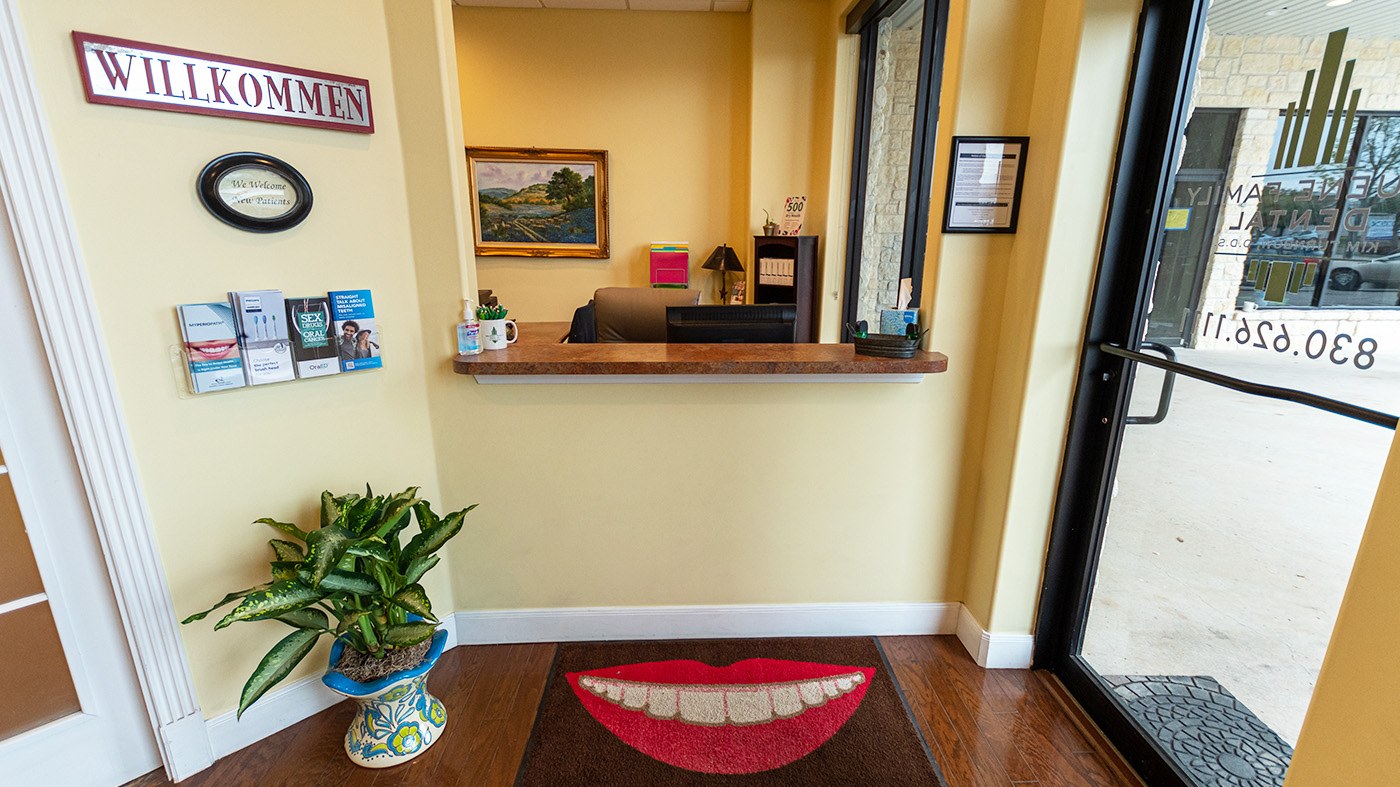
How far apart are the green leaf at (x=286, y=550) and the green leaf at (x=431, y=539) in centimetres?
24

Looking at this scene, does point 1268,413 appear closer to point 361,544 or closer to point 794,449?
point 794,449

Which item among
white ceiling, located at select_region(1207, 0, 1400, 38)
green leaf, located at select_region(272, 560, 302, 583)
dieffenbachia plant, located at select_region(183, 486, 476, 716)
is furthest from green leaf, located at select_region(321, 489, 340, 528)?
white ceiling, located at select_region(1207, 0, 1400, 38)

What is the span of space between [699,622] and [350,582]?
45.2 inches

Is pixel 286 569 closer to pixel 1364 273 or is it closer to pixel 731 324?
pixel 731 324

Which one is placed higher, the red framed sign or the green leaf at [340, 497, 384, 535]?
the red framed sign

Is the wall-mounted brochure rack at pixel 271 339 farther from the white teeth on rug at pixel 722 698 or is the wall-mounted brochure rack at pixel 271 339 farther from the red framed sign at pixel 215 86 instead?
the white teeth on rug at pixel 722 698

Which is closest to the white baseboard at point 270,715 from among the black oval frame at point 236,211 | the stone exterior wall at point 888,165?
the black oval frame at point 236,211

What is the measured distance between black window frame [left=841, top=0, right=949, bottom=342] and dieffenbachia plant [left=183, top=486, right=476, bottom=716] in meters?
1.85

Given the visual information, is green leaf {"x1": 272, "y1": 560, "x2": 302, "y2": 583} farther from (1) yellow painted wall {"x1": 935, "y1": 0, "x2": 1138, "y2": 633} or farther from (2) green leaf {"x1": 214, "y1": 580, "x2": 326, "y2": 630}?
(1) yellow painted wall {"x1": 935, "y1": 0, "x2": 1138, "y2": 633}

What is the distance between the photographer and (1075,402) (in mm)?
1807

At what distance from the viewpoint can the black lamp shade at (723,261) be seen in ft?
14.3

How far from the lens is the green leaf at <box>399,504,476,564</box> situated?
1.68 metres

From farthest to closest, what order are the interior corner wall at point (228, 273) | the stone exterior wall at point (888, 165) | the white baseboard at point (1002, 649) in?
the stone exterior wall at point (888, 165), the white baseboard at point (1002, 649), the interior corner wall at point (228, 273)

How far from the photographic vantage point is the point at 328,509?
1.61m
